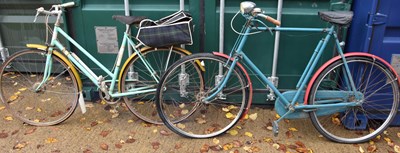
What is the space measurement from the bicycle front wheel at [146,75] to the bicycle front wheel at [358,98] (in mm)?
1371

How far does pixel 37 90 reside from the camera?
3570 millimetres

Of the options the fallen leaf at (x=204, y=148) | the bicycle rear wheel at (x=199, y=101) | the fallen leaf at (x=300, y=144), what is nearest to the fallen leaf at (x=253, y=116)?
the bicycle rear wheel at (x=199, y=101)

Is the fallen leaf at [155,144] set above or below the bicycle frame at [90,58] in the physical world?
below

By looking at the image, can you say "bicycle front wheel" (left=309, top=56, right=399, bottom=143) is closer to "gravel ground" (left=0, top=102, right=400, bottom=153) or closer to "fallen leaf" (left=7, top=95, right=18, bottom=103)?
"gravel ground" (left=0, top=102, right=400, bottom=153)

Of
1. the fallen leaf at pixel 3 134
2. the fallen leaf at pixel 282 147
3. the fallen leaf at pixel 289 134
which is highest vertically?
the fallen leaf at pixel 3 134

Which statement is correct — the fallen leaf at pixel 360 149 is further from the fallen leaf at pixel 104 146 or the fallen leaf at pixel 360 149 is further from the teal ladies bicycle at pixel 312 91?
the fallen leaf at pixel 104 146

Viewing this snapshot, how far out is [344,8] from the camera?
3.29 metres

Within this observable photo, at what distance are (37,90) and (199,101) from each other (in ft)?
5.30

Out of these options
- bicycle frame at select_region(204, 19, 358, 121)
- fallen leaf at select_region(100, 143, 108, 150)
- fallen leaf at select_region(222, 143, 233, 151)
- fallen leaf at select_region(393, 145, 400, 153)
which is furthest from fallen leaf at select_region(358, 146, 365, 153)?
fallen leaf at select_region(100, 143, 108, 150)

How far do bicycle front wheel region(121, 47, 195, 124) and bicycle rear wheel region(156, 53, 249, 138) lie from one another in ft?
0.46

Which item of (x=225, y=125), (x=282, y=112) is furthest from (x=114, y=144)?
(x=282, y=112)

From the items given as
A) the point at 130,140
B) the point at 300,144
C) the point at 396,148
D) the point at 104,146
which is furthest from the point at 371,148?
the point at 104,146

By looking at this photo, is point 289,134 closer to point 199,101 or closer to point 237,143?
point 237,143

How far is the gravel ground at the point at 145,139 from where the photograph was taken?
3.26 meters
